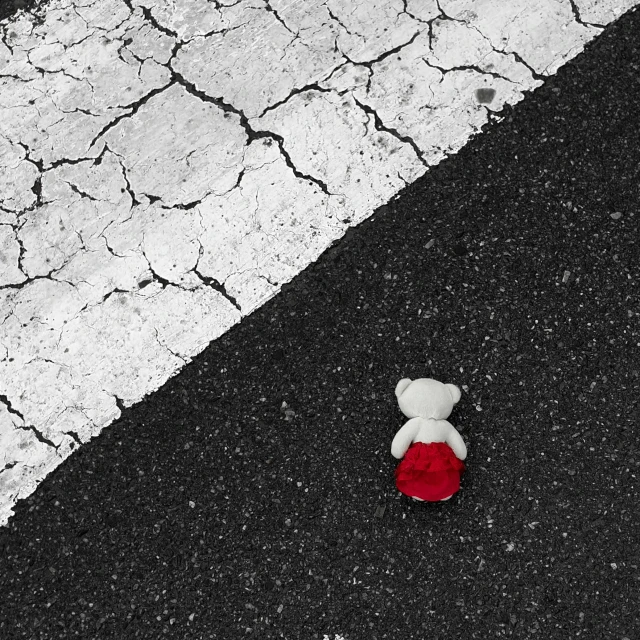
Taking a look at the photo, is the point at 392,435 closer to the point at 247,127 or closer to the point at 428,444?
the point at 428,444

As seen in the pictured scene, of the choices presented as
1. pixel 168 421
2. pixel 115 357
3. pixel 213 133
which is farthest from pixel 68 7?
pixel 168 421

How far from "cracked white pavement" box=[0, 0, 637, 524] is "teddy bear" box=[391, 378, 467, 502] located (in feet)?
2.08

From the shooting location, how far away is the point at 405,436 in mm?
2137

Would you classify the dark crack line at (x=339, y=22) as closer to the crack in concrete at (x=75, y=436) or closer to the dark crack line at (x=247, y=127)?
the dark crack line at (x=247, y=127)

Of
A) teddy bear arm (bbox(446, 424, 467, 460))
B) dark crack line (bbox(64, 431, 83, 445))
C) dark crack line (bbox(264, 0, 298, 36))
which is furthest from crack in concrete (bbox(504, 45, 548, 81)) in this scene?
dark crack line (bbox(64, 431, 83, 445))

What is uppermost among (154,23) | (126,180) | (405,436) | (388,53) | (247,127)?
(154,23)

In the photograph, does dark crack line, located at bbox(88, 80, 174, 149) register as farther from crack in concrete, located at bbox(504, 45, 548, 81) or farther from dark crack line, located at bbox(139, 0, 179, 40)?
crack in concrete, located at bbox(504, 45, 548, 81)

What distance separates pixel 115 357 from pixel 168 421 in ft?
1.00

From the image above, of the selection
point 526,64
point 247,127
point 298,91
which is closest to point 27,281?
point 247,127

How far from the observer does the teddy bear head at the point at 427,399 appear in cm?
212

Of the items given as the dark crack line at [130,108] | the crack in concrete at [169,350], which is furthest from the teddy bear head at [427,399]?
the dark crack line at [130,108]

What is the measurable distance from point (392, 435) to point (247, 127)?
124 cm

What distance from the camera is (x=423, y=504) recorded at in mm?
2234

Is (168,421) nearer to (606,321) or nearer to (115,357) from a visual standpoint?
(115,357)
